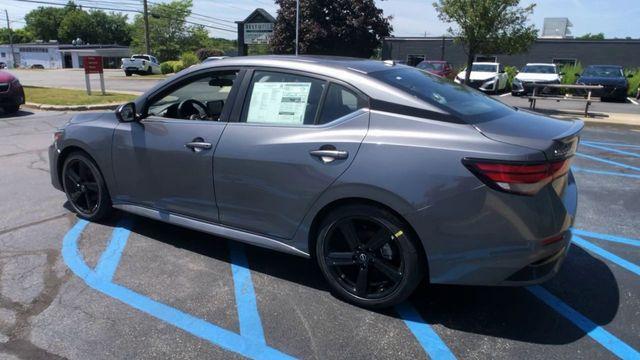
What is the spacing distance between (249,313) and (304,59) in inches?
70.7

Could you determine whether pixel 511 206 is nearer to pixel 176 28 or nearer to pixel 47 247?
pixel 47 247

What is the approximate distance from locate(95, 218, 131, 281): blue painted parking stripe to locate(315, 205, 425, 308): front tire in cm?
162

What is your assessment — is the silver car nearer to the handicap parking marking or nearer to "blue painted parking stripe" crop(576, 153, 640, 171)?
"blue painted parking stripe" crop(576, 153, 640, 171)

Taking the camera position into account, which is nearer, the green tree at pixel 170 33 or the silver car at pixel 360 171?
the silver car at pixel 360 171

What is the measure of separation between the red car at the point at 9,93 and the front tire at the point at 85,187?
8.88m

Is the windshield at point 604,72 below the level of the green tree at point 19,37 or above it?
below

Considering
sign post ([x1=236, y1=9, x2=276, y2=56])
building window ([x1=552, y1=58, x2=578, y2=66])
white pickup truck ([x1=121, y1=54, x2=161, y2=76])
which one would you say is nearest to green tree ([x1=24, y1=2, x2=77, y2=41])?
white pickup truck ([x1=121, y1=54, x2=161, y2=76])

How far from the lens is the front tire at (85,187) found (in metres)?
4.48

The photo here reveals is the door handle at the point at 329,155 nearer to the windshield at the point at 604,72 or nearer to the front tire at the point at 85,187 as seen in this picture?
the front tire at the point at 85,187

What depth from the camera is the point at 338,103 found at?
320cm

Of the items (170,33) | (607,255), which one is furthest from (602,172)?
(170,33)

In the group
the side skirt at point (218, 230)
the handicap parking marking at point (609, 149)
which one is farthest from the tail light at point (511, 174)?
the handicap parking marking at point (609, 149)

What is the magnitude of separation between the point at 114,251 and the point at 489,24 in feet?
44.9

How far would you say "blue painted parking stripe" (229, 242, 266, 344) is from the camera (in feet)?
9.71
